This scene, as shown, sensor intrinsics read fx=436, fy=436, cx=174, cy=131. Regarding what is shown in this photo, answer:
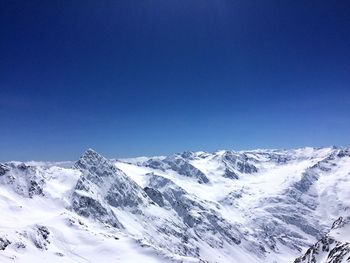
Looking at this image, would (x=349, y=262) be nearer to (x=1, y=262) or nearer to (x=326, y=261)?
(x=326, y=261)

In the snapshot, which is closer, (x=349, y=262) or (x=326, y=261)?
(x=349, y=262)

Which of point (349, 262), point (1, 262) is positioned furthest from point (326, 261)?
point (1, 262)

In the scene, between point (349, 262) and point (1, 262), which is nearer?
point (349, 262)
